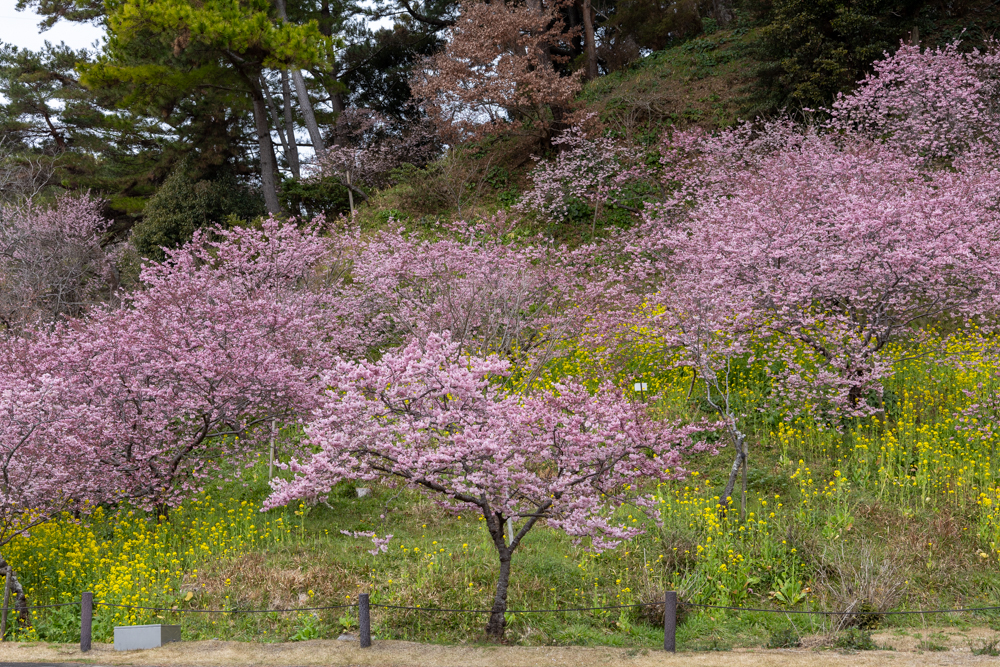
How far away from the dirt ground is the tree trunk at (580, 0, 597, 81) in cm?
2590

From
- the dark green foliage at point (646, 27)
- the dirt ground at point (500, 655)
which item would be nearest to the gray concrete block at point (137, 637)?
the dirt ground at point (500, 655)

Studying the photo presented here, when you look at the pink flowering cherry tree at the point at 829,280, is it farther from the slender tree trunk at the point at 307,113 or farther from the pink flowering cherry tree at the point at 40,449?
the slender tree trunk at the point at 307,113

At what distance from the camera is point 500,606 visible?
7.57m

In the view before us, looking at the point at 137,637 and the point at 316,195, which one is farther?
the point at 316,195

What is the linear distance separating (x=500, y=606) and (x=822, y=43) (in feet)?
62.8

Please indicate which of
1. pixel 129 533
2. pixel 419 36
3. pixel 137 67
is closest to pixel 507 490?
pixel 129 533

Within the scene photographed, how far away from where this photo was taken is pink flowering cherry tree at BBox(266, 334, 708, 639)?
22.1 ft

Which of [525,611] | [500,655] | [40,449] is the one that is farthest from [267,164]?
[500,655]

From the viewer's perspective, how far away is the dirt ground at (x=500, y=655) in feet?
21.9

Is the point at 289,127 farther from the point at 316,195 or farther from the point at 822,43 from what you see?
the point at 822,43

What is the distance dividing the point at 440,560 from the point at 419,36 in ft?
88.3

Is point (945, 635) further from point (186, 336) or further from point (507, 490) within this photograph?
point (186, 336)

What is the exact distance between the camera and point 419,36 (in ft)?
100

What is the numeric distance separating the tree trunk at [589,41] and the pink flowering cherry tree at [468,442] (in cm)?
2481
